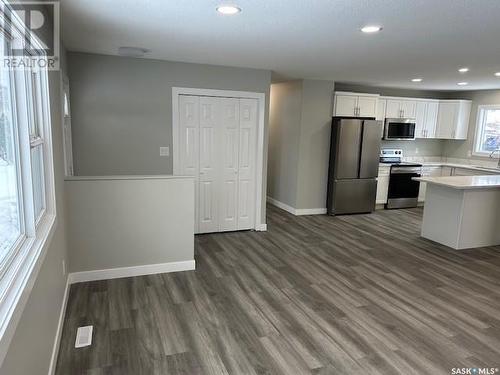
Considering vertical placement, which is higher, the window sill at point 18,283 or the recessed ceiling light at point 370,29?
the recessed ceiling light at point 370,29

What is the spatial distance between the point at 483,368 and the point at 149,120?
14.0 ft

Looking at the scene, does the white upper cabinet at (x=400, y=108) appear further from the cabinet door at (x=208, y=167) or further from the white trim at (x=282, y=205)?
the cabinet door at (x=208, y=167)

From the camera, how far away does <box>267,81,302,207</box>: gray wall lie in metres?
6.44

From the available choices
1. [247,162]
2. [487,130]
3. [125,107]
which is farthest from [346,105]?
[125,107]

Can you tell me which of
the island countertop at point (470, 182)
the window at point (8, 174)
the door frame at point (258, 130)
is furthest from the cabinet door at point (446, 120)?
the window at point (8, 174)

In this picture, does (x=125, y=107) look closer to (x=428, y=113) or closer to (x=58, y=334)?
(x=58, y=334)

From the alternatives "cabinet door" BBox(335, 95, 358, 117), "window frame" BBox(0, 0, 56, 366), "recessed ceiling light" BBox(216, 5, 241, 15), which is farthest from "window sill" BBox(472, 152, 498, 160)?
"window frame" BBox(0, 0, 56, 366)

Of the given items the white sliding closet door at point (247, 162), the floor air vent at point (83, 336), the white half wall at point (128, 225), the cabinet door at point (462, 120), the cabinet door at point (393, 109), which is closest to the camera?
the floor air vent at point (83, 336)

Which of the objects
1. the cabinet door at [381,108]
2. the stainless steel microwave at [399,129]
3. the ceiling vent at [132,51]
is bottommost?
the stainless steel microwave at [399,129]

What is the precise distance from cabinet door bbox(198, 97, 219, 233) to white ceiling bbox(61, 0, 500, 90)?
681mm

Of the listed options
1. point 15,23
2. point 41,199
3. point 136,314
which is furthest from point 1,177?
point 136,314

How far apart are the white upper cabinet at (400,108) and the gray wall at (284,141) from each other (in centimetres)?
208

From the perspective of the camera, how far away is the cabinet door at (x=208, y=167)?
5.07 metres

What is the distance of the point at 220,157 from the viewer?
5258mm
